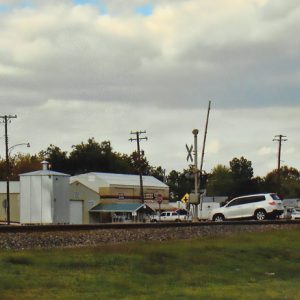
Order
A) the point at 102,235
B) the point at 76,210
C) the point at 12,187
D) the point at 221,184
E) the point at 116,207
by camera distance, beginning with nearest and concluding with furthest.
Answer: the point at 102,235, the point at 12,187, the point at 76,210, the point at 116,207, the point at 221,184

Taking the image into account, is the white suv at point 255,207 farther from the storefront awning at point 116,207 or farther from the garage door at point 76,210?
the garage door at point 76,210

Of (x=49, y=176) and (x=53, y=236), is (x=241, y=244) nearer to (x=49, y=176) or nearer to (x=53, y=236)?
(x=53, y=236)

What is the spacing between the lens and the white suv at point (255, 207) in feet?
140

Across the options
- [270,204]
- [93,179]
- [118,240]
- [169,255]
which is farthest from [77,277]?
[93,179]

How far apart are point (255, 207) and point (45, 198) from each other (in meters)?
18.7

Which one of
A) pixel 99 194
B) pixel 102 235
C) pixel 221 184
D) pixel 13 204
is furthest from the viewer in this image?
pixel 221 184

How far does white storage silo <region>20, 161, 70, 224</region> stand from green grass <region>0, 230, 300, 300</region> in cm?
3344

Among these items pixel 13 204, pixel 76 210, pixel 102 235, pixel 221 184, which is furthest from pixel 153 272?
pixel 221 184

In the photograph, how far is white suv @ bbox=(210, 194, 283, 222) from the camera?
42.7 meters

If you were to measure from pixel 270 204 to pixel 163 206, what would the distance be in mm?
67968

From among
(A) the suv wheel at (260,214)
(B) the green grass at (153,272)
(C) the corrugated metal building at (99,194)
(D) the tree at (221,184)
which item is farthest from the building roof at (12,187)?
(D) the tree at (221,184)

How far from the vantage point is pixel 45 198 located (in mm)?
55094

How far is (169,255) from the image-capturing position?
737 inches

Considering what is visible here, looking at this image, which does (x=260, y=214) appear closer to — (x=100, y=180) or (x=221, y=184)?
(x=100, y=180)
